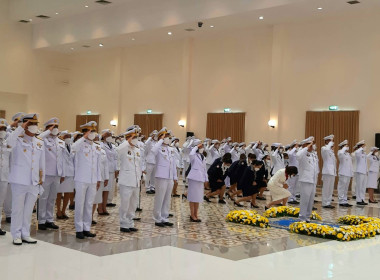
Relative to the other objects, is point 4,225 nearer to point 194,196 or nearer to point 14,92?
point 194,196

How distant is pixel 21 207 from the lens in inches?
295

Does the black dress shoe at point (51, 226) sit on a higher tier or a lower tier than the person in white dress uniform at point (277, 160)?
lower

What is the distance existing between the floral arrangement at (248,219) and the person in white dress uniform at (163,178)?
1.45 meters

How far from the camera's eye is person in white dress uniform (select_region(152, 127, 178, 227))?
969 cm

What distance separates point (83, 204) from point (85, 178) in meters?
0.43

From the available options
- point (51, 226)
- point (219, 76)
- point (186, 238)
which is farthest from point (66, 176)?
point (219, 76)

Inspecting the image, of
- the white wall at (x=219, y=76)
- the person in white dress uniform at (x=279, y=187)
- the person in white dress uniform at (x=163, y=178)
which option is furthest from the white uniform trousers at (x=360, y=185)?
the person in white dress uniform at (x=163, y=178)

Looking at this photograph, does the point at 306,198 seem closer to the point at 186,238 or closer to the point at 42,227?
the point at 186,238

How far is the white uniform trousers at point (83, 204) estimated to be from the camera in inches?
325

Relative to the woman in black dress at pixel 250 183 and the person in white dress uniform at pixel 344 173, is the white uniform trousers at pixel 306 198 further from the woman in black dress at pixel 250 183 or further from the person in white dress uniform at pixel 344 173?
the person in white dress uniform at pixel 344 173

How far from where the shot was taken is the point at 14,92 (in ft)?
87.3

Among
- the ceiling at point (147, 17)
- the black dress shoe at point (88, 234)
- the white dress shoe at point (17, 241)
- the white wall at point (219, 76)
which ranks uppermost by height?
the ceiling at point (147, 17)

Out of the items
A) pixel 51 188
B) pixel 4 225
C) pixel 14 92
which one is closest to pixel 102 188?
pixel 51 188

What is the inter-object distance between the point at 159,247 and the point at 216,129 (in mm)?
15343
